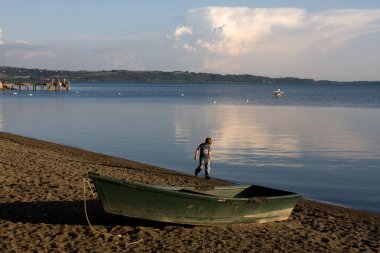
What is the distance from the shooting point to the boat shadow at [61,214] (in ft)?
40.1

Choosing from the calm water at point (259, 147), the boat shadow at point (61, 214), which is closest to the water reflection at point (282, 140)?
the calm water at point (259, 147)

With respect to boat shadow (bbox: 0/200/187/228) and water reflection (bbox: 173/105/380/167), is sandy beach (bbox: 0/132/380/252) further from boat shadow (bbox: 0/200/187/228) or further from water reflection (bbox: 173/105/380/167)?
water reflection (bbox: 173/105/380/167)

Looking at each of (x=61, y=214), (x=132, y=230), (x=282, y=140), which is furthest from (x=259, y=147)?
(x=132, y=230)

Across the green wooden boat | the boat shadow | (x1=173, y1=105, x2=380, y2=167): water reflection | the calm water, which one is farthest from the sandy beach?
(x1=173, y1=105, x2=380, y2=167): water reflection

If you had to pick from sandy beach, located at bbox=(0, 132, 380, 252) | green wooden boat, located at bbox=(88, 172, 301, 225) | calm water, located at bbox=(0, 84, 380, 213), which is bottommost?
calm water, located at bbox=(0, 84, 380, 213)

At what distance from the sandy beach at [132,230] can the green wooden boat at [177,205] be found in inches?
10.4

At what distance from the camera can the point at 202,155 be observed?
786 inches

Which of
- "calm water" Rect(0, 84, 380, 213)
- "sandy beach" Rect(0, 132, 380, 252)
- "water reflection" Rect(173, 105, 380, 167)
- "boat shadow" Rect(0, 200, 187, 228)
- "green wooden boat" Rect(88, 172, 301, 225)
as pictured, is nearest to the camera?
"sandy beach" Rect(0, 132, 380, 252)

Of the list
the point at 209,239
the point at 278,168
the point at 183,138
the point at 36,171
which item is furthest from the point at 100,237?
the point at 183,138

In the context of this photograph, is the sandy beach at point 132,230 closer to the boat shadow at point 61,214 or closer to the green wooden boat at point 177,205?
the boat shadow at point 61,214

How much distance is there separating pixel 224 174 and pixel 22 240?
1312 cm

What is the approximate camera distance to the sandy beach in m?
10.9

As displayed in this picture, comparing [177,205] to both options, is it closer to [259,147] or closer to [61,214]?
[61,214]

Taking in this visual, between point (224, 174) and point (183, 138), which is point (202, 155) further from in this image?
point (183, 138)
